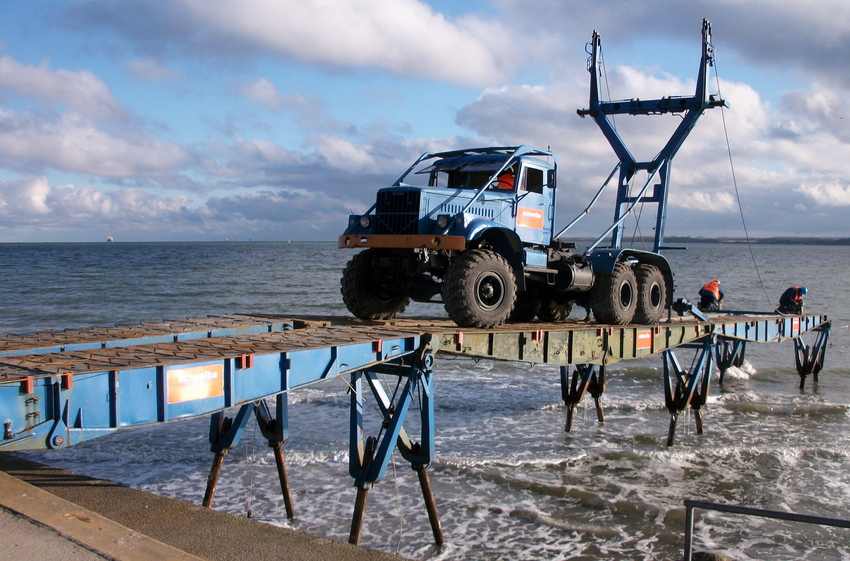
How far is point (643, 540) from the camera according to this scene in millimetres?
9031

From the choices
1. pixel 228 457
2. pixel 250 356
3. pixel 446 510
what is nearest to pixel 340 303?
pixel 228 457

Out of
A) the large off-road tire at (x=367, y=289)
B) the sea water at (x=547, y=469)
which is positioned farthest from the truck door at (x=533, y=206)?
the sea water at (x=547, y=469)

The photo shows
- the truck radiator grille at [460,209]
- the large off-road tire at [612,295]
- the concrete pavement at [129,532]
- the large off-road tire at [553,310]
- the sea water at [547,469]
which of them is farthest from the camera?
the large off-road tire at [553,310]

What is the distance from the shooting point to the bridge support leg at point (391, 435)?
801 centimetres

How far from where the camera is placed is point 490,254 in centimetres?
968

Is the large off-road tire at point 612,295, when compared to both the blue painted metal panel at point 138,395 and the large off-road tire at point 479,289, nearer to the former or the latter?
the large off-road tire at point 479,289

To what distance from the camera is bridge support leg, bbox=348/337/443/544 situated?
8008 millimetres

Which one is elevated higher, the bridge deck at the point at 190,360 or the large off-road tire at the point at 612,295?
the large off-road tire at the point at 612,295

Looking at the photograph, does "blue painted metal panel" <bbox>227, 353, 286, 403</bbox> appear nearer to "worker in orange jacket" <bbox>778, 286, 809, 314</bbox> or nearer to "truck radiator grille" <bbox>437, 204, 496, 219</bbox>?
"truck radiator grille" <bbox>437, 204, 496, 219</bbox>

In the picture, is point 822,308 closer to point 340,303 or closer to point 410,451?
point 340,303

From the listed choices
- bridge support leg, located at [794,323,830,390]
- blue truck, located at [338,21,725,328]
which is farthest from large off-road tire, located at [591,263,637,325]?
bridge support leg, located at [794,323,830,390]

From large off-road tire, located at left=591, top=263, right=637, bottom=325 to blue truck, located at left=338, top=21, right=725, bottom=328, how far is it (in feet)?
0.06

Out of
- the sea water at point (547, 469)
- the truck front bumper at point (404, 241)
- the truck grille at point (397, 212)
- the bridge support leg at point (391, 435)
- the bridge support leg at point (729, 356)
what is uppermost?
the truck grille at point (397, 212)

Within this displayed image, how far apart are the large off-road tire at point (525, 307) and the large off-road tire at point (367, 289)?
2.61 m
